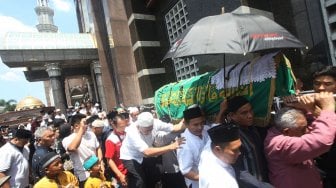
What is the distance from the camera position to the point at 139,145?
4387 mm

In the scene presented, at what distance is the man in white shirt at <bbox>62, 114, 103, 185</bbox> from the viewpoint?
16.5 ft

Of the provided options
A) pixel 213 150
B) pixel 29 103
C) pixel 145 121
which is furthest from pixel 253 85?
pixel 29 103

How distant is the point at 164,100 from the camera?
6.00 metres

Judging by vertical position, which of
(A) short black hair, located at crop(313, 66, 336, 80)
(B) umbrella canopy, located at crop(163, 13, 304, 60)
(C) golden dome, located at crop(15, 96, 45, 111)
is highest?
(C) golden dome, located at crop(15, 96, 45, 111)

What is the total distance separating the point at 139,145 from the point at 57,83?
15695mm

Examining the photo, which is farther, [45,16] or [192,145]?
[45,16]

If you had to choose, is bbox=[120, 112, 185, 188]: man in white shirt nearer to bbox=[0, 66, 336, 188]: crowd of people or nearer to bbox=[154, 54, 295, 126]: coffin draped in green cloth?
bbox=[0, 66, 336, 188]: crowd of people

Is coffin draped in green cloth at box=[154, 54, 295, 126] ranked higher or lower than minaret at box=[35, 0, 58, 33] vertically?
lower

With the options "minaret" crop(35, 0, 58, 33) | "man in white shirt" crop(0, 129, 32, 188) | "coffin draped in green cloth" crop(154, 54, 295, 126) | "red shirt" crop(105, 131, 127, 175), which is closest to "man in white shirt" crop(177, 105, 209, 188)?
"coffin draped in green cloth" crop(154, 54, 295, 126)

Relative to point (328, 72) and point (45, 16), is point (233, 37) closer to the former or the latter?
point (328, 72)

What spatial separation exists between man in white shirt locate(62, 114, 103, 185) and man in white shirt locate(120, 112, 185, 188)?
31.5 inches

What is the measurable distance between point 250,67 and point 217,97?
67cm

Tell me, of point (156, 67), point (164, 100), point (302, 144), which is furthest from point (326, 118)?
point (156, 67)

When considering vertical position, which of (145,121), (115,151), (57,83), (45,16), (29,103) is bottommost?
(115,151)
